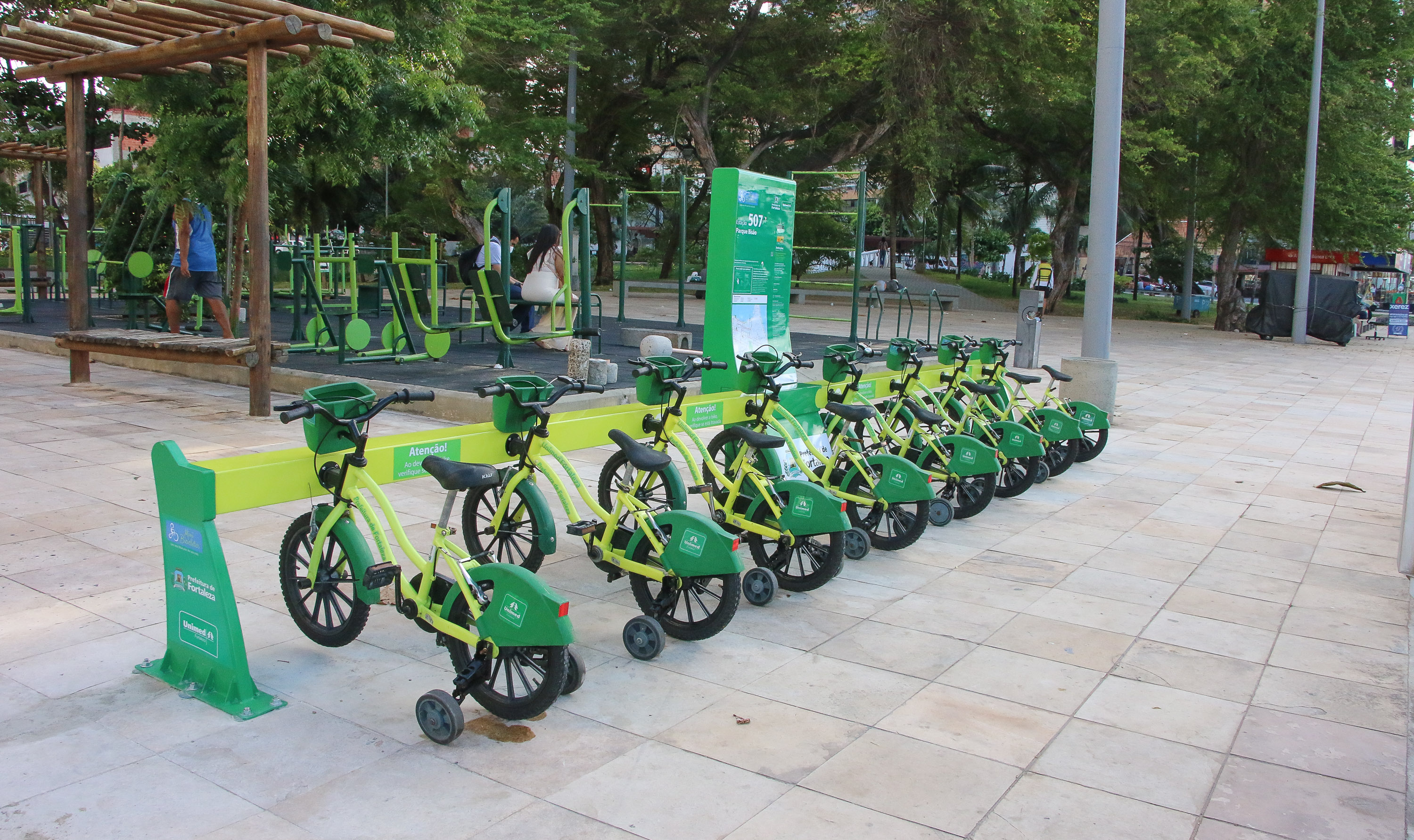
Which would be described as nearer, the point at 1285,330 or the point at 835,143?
the point at 1285,330

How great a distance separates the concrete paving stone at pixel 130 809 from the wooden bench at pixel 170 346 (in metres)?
5.69

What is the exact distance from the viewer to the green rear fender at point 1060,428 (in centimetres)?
744

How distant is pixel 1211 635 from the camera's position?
15.0 feet

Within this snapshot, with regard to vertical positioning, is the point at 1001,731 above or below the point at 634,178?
below

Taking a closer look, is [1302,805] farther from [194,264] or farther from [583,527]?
[194,264]

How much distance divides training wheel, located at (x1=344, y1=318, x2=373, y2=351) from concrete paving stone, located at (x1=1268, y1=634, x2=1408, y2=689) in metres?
8.56

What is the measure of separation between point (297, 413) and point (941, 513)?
12.3 feet

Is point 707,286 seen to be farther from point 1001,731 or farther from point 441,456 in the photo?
point 1001,731

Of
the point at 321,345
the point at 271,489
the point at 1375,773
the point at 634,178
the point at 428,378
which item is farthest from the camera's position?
the point at 634,178

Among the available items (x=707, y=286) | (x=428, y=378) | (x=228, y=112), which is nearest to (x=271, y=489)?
(x=707, y=286)

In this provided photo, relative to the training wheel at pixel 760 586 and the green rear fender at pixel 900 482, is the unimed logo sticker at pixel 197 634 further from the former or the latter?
the green rear fender at pixel 900 482

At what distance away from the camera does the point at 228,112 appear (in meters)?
10.5

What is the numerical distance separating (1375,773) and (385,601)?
11.6ft

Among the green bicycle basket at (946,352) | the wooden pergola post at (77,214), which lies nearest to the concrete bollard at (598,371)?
the green bicycle basket at (946,352)
